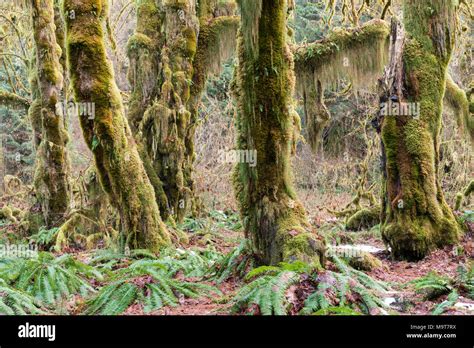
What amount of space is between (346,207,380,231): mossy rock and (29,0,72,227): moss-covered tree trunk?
7330 mm

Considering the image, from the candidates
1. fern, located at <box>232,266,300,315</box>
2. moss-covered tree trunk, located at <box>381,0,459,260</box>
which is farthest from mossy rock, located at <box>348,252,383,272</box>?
fern, located at <box>232,266,300,315</box>

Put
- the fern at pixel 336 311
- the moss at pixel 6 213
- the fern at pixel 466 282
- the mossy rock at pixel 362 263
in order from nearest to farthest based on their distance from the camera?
the fern at pixel 336 311 → the fern at pixel 466 282 → the mossy rock at pixel 362 263 → the moss at pixel 6 213

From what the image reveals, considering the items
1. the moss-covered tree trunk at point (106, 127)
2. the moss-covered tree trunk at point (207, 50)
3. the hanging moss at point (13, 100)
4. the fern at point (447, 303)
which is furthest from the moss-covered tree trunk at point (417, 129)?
the hanging moss at point (13, 100)

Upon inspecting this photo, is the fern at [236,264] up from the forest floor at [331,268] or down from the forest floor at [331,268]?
up

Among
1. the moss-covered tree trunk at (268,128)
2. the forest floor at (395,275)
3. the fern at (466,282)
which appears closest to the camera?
the forest floor at (395,275)

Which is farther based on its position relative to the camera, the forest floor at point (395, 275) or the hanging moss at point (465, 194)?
the hanging moss at point (465, 194)

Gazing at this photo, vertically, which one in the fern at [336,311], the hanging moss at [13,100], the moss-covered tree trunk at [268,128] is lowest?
the fern at [336,311]

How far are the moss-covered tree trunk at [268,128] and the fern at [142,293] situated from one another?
1127 millimetres

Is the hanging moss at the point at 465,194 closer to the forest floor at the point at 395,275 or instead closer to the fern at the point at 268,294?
the forest floor at the point at 395,275

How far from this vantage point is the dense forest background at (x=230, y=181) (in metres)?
6.65

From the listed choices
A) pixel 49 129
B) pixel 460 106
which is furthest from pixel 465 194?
pixel 49 129

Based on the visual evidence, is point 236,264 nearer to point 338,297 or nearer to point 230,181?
point 230,181

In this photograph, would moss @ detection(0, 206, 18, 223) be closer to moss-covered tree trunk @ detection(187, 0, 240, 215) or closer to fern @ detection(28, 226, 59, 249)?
fern @ detection(28, 226, 59, 249)

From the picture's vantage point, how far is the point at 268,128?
24.6 ft
